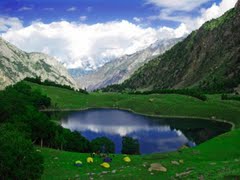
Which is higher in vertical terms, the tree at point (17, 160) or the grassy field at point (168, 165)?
the tree at point (17, 160)

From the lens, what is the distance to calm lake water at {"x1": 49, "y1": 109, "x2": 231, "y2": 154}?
443 feet

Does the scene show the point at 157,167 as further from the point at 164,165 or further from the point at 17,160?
the point at 17,160

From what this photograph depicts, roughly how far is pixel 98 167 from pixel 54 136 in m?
35.0

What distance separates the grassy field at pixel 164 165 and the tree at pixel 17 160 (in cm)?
815

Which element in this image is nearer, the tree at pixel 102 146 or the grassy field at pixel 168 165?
the grassy field at pixel 168 165

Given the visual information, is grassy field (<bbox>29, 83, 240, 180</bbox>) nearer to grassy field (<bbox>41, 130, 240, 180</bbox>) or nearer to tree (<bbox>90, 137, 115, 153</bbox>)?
grassy field (<bbox>41, 130, 240, 180</bbox>)

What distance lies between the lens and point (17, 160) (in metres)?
45.8

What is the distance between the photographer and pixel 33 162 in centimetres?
4697

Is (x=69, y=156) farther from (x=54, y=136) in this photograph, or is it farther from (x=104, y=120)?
(x=104, y=120)

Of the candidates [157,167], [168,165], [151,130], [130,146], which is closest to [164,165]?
[168,165]

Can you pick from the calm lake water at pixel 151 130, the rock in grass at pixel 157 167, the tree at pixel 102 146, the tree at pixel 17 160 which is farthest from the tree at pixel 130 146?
the tree at pixel 17 160

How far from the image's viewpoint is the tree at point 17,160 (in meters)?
45.0

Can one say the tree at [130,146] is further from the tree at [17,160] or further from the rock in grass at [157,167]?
the tree at [17,160]

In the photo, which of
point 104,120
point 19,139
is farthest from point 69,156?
point 104,120
